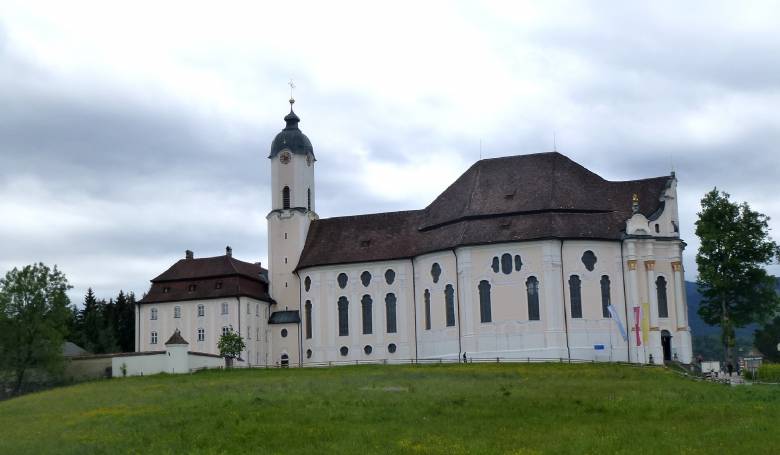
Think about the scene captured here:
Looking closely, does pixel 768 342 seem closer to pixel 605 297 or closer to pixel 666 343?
pixel 666 343

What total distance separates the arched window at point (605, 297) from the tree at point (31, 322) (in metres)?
39.7

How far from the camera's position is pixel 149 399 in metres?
42.3

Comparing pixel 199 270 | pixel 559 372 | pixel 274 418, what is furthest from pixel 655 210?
pixel 274 418

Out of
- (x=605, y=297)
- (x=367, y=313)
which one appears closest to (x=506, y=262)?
(x=605, y=297)

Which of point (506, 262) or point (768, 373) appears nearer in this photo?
point (768, 373)

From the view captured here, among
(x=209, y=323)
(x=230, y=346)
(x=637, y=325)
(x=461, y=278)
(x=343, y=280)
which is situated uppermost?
(x=343, y=280)

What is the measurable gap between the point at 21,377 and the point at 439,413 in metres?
46.4

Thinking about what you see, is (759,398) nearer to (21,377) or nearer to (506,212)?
(506,212)

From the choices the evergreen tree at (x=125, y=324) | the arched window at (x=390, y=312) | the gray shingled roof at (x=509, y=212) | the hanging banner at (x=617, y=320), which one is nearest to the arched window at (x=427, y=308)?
the gray shingled roof at (x=509, y=212)

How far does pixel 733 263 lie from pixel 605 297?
920cm

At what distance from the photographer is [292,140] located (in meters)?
83.1

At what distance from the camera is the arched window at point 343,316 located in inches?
3004

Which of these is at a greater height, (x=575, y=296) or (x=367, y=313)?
(x=575, y=296)

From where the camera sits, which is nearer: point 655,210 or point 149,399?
point 149,399
